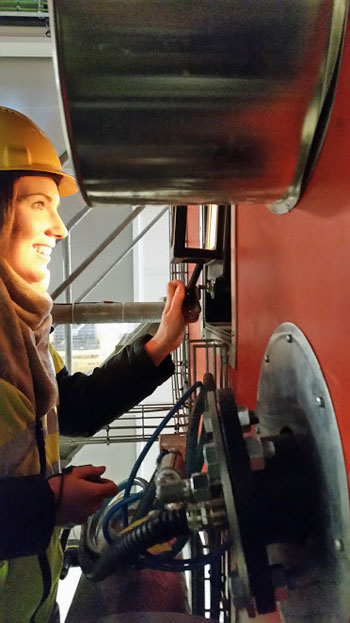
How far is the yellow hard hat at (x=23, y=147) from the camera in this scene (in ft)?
2.19

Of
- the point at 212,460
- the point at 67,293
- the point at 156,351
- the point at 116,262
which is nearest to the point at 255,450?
the point at 212,460

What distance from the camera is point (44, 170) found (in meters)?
0.69

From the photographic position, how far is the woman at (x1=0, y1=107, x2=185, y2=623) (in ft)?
1.86

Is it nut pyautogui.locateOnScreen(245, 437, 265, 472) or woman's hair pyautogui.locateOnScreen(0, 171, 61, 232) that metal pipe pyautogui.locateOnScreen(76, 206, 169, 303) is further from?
nut pyautogui.locateOnScreen(245, 437, 265, 472)

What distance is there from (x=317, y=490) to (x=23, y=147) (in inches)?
24.4

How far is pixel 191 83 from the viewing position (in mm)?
259

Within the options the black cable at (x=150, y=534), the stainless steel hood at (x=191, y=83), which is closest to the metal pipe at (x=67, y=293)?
the black cable at (x=150, y=534)

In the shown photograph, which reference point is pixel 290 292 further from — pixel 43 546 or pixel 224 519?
pixel 43 546

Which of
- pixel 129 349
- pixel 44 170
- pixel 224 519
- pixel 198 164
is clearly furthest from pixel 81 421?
pixel 198 164

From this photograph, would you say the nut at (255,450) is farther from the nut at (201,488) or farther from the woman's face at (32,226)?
the woman's face at (32,226)

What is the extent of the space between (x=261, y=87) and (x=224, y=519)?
0.98ft

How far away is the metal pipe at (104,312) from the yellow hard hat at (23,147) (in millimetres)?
521

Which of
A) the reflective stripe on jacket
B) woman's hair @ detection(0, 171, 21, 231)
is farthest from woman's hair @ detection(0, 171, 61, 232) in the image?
the reflective stripe on jacket

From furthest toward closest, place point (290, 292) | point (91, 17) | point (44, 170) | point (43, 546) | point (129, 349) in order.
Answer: point (129, 349) → point (44, 170) → point (43, 546) → point (290, 292) → point (91, 17)
